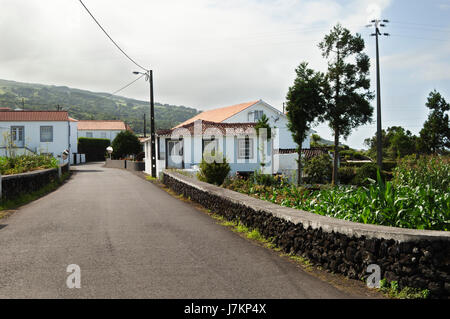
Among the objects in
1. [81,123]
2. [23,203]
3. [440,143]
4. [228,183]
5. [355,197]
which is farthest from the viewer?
[81,123]

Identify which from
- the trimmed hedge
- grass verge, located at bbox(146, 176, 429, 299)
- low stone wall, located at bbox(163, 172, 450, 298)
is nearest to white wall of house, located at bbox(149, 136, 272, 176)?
grass verge, located at bbox(146, 176, 429, 299)

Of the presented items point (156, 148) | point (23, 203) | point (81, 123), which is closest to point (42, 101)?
point (81, 123)

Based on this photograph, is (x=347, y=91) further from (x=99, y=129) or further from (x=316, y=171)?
(x=99, y=129)

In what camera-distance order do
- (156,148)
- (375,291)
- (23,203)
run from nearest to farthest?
1. (375,291)
2. (23,203)
3. (156,148)

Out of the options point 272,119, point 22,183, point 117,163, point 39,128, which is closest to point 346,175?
point 272,119

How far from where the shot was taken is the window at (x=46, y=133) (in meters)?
46.7

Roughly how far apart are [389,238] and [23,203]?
12199 mm

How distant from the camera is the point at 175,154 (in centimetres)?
2850

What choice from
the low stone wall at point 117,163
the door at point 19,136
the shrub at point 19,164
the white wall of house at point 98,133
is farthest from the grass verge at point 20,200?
the white wall of house at point 98,133

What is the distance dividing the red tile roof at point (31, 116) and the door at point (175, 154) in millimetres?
23824

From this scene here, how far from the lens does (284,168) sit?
103 feet

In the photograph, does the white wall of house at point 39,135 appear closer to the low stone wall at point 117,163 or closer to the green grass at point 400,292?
the low stone wall at point 117,163

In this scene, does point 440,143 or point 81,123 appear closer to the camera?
point 440,143
